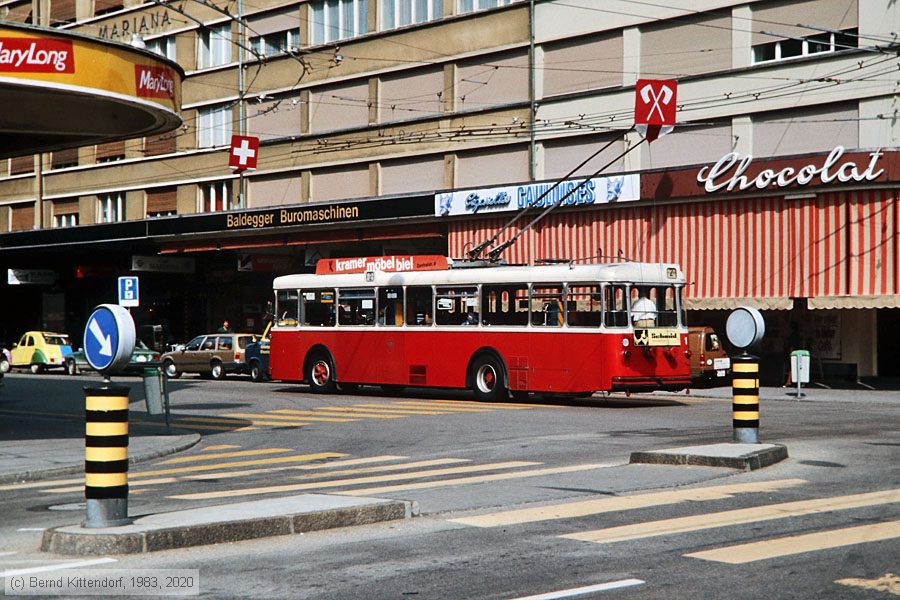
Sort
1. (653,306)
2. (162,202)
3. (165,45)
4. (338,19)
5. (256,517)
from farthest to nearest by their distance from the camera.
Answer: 1. (165,45)
2. (162,202)
3. (338,19)
4. (653,306)
5. (256,517)

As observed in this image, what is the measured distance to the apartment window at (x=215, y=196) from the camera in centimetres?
4831

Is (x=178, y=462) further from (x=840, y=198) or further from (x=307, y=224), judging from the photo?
(x=307, y=224)

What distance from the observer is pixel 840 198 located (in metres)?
29.5

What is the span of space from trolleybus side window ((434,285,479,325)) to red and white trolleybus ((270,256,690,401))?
0.07 ft

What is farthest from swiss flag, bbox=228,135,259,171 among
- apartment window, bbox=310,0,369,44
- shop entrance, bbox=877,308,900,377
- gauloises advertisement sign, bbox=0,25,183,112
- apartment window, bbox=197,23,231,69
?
gauloises advertisement sign, bbox=0,25,183,112

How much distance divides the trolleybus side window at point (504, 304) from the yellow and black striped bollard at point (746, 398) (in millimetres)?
11067

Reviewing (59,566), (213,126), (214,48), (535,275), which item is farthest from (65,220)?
(59,566)

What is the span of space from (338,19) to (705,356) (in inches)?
855

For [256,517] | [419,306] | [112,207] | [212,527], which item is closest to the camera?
[212,527]

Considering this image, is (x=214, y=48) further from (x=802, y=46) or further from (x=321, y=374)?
(x=802, y=46)

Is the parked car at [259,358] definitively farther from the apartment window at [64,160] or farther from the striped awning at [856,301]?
the apartment window at [64,160]

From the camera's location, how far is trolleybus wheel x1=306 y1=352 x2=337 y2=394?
2919cm

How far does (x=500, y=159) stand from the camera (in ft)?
126

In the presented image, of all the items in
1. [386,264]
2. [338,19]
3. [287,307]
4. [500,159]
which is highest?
[338,19]
